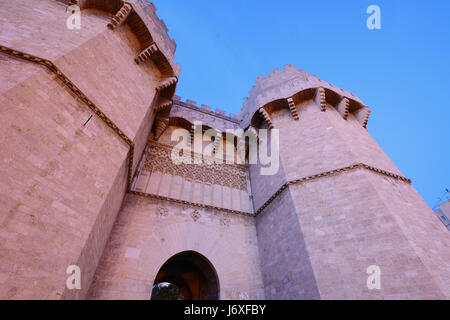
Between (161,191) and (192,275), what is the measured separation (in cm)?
329

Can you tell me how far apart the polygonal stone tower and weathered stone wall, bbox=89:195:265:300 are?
0.64m

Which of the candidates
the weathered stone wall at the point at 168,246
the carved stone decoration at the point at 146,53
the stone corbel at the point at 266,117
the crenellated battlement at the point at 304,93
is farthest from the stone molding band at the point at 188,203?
the carved stone decoration at the point at 146,53

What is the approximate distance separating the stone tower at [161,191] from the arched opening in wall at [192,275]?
0.07 meters

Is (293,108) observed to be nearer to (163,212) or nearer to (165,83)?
(165,83)

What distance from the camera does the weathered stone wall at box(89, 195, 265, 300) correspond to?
16.9 feet

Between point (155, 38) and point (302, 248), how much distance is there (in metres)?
7.05

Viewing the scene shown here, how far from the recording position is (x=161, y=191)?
7.00 metres

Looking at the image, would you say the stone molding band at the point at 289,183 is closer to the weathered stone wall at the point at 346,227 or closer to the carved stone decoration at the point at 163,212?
the weathered stone wall at the point at 346,227

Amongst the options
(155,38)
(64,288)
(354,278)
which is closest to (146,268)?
(64,288)

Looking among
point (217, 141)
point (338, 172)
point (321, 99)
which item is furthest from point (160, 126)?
point (338, 172)

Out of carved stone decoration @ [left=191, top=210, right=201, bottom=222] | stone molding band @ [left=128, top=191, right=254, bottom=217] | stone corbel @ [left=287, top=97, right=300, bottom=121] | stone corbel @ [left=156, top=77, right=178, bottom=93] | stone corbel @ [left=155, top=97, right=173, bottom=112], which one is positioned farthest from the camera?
stone corbel @ [left=287, top=97, right=300, bottom=121]

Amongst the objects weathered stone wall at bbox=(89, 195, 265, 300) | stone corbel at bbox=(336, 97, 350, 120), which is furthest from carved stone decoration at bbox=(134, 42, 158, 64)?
stone corbel at bbox=(336, 97, 350, 120)

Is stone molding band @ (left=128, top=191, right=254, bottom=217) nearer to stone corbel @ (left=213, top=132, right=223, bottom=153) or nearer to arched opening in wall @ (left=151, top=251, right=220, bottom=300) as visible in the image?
arched opening in wall @ (left=151, top=251, right=220, bottom=300)

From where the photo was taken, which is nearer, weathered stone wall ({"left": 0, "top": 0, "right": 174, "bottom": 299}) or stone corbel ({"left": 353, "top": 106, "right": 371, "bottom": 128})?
weathered stone wall ({"left": 0, "top": 0, "right": 174, "bottom": 299})
